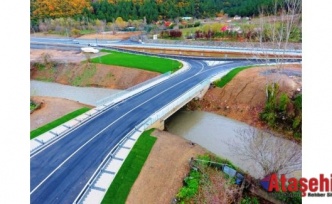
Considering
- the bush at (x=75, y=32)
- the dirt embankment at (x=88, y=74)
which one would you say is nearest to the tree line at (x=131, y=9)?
the bush at (x=75, y=32)

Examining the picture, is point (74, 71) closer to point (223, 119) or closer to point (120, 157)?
point (223, 119)

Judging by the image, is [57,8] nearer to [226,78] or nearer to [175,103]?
[226,78]

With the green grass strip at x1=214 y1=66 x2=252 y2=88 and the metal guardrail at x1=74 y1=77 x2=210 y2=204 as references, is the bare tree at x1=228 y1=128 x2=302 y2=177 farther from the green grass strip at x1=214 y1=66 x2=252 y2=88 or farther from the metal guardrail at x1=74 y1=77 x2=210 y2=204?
the green grass strip at x1=214 y1=66 x2=252 y2=88

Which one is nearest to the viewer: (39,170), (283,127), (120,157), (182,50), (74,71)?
(39,170)

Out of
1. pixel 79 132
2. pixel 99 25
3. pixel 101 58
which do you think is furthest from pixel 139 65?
pixel 99 25

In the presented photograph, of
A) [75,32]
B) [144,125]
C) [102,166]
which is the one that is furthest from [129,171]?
[75,32]

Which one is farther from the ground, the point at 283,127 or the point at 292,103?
the point at 292,103

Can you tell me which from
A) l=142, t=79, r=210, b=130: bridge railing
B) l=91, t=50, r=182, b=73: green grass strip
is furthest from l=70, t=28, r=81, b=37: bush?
l=142, t=79, r=210, b=130: bridge railing
